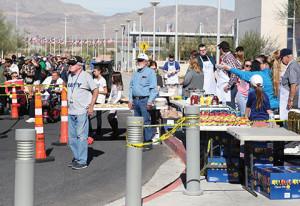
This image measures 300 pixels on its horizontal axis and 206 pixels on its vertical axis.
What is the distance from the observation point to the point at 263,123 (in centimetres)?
936

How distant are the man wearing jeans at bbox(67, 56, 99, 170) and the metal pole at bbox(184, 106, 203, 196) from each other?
3041 mm

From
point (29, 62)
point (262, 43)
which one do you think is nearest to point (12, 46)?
point (262, 43)

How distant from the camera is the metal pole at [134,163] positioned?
22.4 ft

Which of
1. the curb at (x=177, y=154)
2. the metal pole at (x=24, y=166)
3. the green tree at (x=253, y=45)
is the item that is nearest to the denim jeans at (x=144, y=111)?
the curb at (x=177, y=154)

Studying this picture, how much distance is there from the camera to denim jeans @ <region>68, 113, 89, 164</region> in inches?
415

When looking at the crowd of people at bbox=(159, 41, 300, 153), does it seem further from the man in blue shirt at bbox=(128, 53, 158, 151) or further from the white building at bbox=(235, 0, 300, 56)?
the white building at bbox=(235, 0, 300, 56)

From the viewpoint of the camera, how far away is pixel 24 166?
5844 millimetres

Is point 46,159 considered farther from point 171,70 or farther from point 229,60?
point 171,70

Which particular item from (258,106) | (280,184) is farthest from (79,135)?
(280,184)

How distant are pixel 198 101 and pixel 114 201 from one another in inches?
185

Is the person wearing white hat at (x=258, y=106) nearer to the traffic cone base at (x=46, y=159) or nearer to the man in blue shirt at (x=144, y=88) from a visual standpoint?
the man in blue shirt at (x=144, y=88)

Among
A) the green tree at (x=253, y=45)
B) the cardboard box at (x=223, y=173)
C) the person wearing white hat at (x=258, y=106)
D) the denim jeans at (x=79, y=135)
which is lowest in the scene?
the cardboard box at (x=223, y=173)

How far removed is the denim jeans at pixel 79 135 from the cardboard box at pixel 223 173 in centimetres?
252

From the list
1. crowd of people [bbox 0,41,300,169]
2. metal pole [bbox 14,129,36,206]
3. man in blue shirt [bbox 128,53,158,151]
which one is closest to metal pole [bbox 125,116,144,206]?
metal pole [bbox 14,129,36,206]
